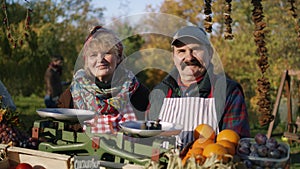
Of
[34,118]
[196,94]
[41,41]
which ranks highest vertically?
[41,41]

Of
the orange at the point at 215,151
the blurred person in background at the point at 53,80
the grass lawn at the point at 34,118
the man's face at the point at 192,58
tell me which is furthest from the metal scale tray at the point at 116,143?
the blurred person in background at the point at 53,80

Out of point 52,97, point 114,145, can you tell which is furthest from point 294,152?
point 114,145

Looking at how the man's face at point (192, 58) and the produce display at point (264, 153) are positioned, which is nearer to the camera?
the produce display at point (264, 153)

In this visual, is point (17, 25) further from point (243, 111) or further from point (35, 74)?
point (243, 111)

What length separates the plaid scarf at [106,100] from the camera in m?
2.55

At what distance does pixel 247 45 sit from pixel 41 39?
20.5 feet

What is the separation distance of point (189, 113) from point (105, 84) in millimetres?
518

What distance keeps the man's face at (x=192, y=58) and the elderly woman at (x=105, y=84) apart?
341 mm

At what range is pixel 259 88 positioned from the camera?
215 cm

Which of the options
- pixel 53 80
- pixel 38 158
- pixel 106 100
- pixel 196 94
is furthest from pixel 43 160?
pixel 53 80

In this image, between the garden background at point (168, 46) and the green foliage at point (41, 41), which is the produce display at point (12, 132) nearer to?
the garden background at point (168, 46)

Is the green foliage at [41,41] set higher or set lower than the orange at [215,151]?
higher

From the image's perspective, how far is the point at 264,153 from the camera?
1.68 meters

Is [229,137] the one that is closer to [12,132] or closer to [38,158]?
[38,158]
